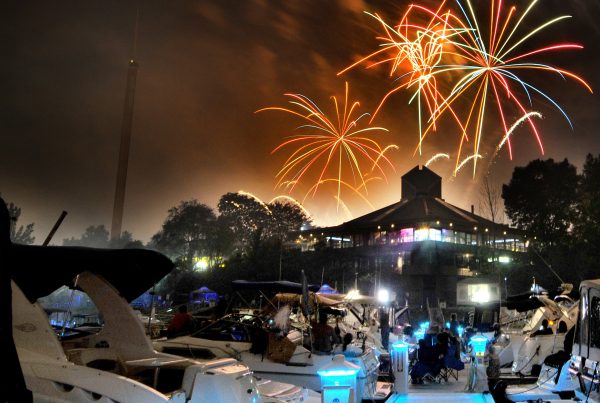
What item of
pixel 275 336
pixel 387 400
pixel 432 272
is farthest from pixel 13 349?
pixel 432 272

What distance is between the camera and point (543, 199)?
42844 millimetres

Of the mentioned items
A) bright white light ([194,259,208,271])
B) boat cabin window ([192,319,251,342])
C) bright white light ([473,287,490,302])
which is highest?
bright white light ([194,259,208,271])

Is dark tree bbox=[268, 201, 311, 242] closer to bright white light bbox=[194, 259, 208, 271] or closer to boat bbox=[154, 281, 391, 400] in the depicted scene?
bright white light bbox=[194, 259, 208, 271]

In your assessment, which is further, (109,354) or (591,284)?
(591,284)

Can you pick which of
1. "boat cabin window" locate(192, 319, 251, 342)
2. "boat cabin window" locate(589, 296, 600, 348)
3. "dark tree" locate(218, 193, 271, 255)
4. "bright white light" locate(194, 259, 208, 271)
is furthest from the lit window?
"boat cabin window" locate(589, 296, 600, 348)

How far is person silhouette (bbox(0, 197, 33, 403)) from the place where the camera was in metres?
3.70

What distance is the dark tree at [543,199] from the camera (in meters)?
40.6

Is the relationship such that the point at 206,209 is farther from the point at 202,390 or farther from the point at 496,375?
the point at 202,390

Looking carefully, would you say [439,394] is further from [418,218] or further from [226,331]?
[418,218]

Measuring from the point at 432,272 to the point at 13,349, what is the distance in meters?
38.6

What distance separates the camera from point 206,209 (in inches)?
2771

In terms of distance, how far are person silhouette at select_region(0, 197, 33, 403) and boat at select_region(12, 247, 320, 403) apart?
2.18ft

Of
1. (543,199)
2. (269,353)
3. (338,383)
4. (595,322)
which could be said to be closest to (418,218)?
(543,199)

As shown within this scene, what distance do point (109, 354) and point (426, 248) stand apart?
37.3 metres
